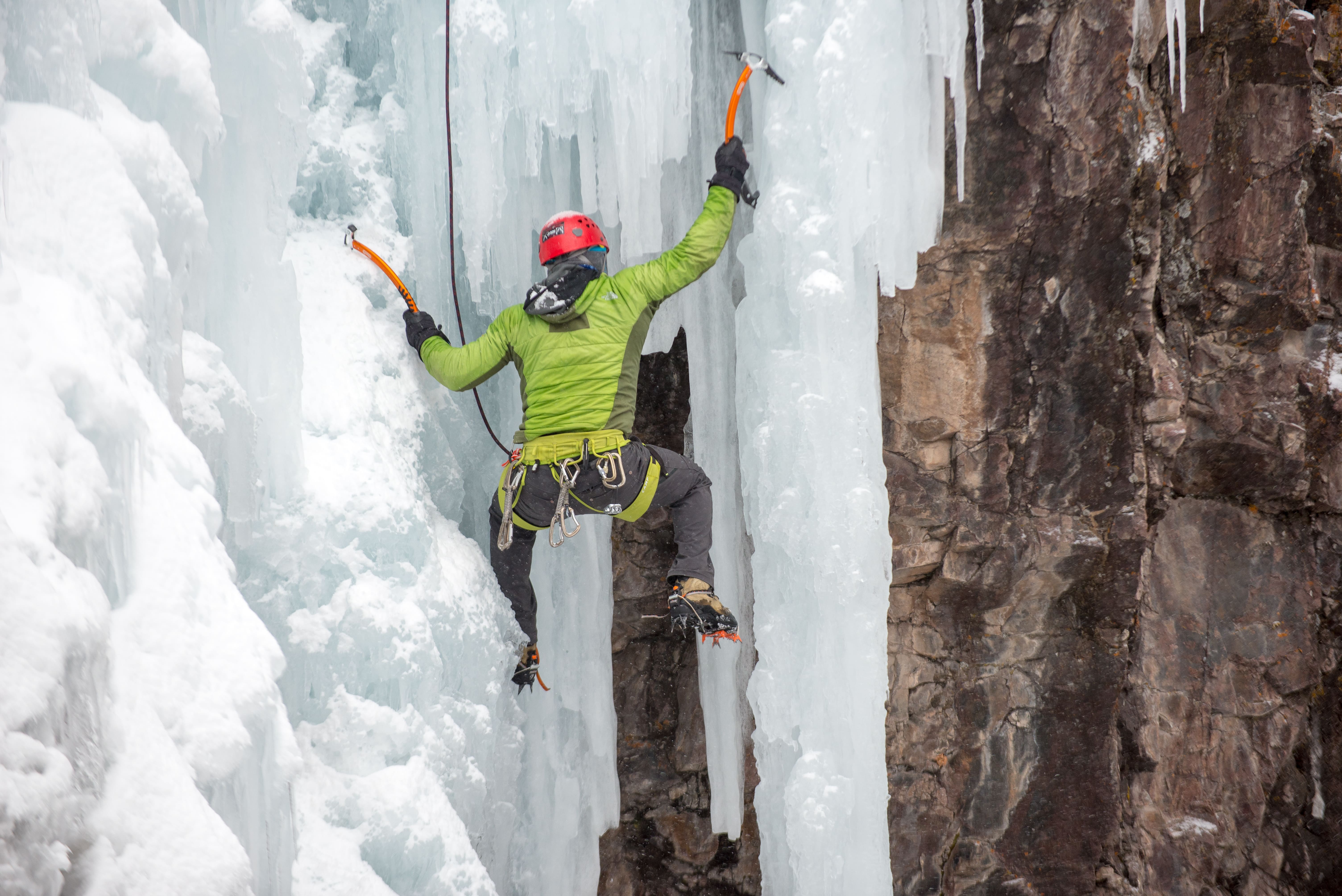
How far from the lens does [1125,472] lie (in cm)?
457

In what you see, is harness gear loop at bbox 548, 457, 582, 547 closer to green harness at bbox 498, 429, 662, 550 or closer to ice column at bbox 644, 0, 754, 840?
green harness at bbox 498, 429, 662, 550

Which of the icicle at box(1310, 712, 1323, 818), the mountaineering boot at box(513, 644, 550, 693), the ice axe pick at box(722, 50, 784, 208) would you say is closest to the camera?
the ice axe pick at box(722, 50, 784, 208)

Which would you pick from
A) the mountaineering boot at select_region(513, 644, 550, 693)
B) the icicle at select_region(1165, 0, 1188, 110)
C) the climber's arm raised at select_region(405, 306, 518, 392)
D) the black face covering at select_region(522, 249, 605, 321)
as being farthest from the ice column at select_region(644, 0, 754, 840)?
the icicle at select_region(1165, 0, 1188, 110)

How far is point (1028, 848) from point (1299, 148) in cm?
400

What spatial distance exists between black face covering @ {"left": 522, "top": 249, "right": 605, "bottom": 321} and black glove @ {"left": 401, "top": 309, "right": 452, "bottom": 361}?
44 centimetres

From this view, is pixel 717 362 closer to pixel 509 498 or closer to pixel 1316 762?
pixel 509 498

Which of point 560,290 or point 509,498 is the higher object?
point 560,290

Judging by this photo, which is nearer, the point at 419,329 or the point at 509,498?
the point at 509,498

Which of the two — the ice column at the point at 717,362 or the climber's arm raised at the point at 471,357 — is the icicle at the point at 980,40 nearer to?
the ice column at the point at 717,362

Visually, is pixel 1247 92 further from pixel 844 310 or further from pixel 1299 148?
pixel 844 310

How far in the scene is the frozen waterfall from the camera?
1.83m

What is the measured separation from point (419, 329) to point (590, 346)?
721 millimetres

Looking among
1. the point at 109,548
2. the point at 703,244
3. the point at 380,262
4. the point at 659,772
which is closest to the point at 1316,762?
the point at 659,772

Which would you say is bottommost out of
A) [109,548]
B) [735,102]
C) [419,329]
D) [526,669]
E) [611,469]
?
[526,669]
